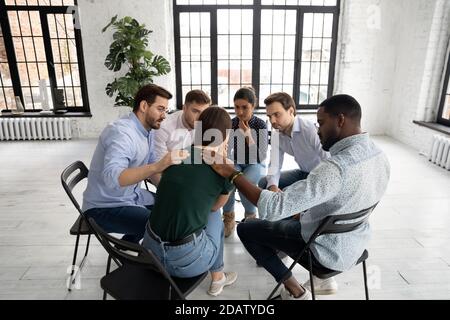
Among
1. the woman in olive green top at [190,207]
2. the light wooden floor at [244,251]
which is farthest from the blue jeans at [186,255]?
the light wooden floor at [244,251]

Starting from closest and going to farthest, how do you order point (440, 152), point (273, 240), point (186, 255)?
point (186, 255)
point (273, 240)
point (440, 152)

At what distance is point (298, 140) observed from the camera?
253 centimetres

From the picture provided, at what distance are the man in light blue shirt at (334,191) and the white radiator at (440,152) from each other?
11.8 feet

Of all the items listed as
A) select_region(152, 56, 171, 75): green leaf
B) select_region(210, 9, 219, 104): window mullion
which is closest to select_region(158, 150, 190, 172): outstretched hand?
select_region(152, 56, 171, 75): green leaf

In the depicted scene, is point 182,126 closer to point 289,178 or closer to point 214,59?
point 289,178

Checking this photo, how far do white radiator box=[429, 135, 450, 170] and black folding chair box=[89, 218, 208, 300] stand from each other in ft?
14.0

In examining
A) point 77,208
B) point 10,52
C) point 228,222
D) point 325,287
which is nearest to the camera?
point 77,208

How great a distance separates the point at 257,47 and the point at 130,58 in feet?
7.55

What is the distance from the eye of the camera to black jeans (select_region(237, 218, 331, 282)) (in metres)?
1.79

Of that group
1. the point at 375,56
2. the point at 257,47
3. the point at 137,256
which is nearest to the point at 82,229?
the point at 137,256

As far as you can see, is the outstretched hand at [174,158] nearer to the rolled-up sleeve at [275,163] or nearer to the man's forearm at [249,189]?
the man's forearm at [249,189]

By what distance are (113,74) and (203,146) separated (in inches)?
194

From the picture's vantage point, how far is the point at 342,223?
157 cm

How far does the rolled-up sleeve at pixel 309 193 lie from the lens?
140cm
